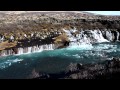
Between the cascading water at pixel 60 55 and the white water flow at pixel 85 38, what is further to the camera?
the white water flow at pixel 85 38

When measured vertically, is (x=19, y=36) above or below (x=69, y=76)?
above

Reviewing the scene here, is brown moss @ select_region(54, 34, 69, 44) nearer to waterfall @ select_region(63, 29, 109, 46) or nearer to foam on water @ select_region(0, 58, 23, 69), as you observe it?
waterfall @ select_region(63, 29, 109, 46)

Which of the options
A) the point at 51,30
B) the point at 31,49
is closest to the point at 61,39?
the point at 51,30

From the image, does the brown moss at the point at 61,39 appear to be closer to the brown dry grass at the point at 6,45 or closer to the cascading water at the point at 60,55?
the cascading water at the point at 60,55

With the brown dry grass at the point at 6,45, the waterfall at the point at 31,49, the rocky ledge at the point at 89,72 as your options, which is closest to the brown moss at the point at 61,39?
the waterfall at the point at 31,49
